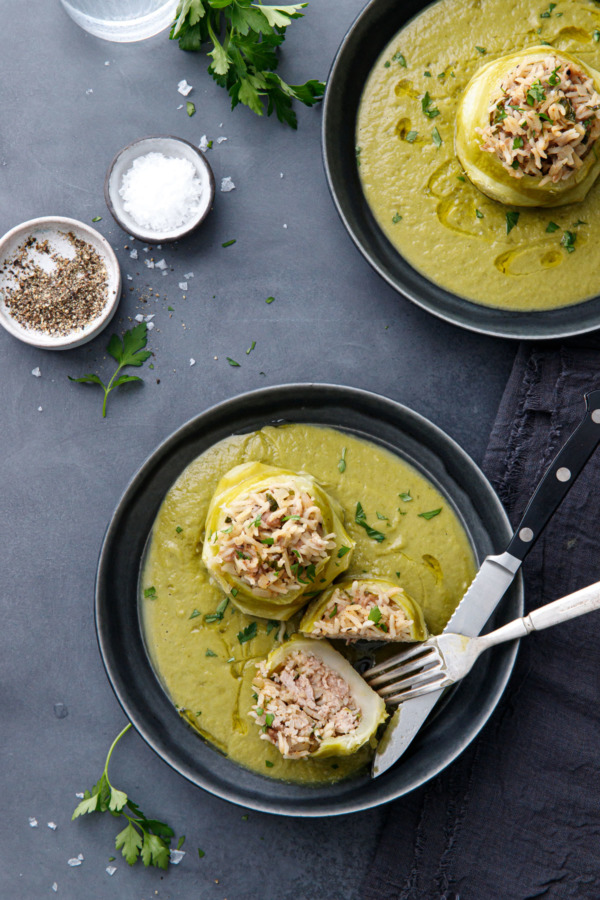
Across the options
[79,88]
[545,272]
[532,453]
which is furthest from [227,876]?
[79,88]

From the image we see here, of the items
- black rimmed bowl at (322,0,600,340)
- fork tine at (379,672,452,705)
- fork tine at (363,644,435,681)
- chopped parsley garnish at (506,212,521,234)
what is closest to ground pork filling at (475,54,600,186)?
chopped parsley garnish at (506,212,521,234)

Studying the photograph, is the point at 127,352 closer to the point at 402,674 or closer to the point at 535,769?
the point at 402,674

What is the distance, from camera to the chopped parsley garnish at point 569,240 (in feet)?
14.9

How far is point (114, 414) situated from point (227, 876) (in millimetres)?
3123

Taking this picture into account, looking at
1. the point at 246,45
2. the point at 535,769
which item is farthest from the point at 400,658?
the point at 246,45

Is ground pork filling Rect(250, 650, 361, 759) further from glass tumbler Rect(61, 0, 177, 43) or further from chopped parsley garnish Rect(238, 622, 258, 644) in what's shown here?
glass tumbler Rect(61, 0, 177, 43)

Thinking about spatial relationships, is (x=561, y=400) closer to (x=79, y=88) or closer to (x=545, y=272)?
(x=545, y=272)

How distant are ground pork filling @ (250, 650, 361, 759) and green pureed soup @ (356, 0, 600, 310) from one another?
2.53 metres

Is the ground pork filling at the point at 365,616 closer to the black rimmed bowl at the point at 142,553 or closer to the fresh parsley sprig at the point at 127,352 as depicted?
the black rimmed bowl at the point at 142,553

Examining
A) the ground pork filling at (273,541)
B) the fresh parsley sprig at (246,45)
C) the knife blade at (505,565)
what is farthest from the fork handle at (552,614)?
the fresh parsley sprig at (246,45)

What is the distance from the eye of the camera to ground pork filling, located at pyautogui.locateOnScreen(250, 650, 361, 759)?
4.07m

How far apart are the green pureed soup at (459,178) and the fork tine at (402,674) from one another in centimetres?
226

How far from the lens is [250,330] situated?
487 cm

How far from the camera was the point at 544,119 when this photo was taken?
4.15 meters
